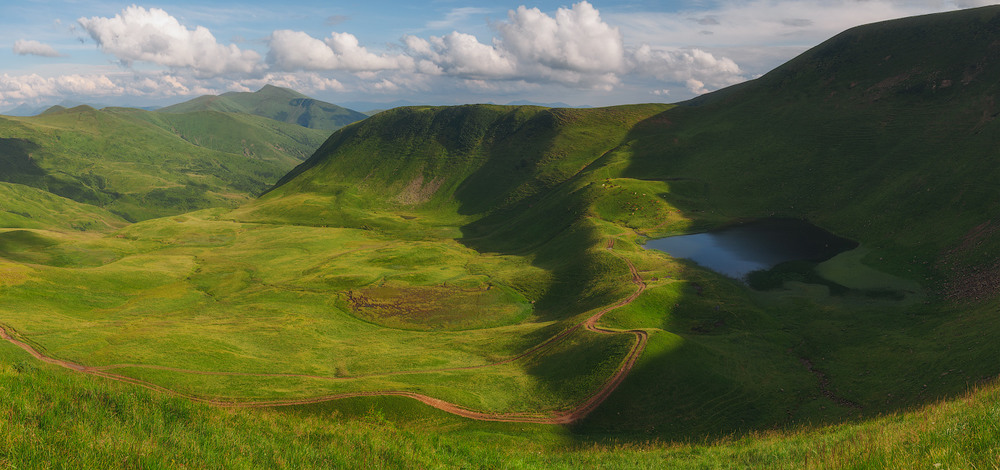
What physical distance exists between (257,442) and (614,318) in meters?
53.4

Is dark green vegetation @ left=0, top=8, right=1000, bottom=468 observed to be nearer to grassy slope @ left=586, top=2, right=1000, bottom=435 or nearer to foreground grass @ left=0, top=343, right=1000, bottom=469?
foreground grass @ left=0, top=343, right=1000, bottom=469

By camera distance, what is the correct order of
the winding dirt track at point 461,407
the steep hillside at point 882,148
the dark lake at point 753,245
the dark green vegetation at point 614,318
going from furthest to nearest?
the dark lake at point 753,245, the steep hillside at point 882,148, the winding dirt track at point 461,407, the dark green vegetation at point 614,318

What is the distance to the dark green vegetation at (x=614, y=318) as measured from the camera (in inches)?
707

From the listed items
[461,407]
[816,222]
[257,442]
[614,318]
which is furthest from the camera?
[816,222]

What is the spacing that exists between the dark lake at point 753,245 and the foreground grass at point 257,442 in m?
73.3

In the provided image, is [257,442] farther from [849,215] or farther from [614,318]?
[849,215]

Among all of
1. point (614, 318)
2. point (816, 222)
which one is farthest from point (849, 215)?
point (614, 318)

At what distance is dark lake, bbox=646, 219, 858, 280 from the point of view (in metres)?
92.7

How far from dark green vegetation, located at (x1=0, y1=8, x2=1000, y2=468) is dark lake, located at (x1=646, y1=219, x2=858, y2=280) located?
5.42 metres

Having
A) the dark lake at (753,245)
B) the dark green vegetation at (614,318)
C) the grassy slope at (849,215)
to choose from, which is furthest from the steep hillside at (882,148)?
the dark lake at (753,245)

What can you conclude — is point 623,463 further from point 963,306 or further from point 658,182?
point 658,182

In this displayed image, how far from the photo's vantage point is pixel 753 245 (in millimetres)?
103812

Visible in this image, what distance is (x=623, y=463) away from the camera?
86.2 feet

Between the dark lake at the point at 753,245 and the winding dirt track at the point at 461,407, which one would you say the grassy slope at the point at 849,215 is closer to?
the winding dirt track at the point at 461,407
